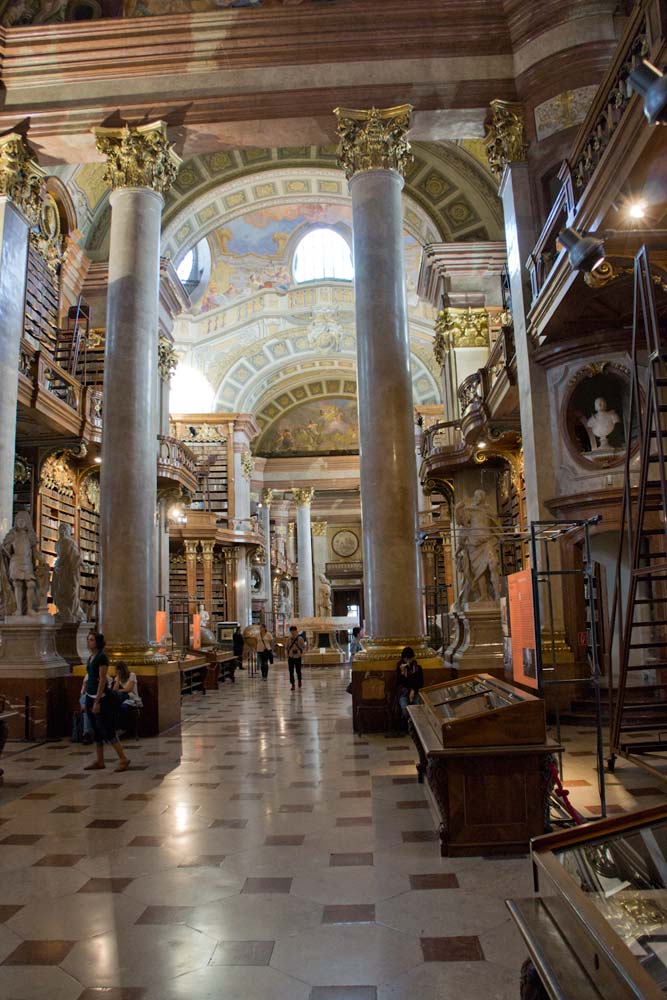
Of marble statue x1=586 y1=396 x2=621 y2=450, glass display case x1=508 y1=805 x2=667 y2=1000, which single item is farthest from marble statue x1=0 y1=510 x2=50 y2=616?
glass display case x1=508 y1=805 x2=667 y2=1000

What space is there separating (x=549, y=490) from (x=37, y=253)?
10.3 m

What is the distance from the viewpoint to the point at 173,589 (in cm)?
2627

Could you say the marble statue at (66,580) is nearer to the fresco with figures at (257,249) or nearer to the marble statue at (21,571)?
the marble statue at (21,571)

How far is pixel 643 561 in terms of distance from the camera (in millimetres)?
9266

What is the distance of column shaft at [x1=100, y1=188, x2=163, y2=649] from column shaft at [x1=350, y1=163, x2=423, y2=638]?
286cm

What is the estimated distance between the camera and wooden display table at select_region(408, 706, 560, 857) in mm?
4137

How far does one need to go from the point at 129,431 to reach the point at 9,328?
2942 mm

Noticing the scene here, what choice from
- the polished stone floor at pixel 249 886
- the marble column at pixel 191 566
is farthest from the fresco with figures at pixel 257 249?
the polished stone floor at pixel 249 886

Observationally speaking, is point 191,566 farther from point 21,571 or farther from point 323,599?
point 21,571

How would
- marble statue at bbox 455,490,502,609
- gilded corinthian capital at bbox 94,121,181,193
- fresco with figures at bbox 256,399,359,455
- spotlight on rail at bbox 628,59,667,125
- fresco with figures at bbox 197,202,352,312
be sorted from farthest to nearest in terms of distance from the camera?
fresco with figures at bbox 256,399,359,455, fresco with figures at bbox 197,202,352,312, marble statue at bbox 455,490,502,609, gilded corinthian capital at bbox 94,121,181,193, spotlight on rail at bbox 628,59,667,125

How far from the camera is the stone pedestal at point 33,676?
8641 millimetres

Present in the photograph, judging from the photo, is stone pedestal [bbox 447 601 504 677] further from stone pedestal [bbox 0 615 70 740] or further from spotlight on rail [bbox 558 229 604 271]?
spotlight on rail [bbox 558 229 604 271]

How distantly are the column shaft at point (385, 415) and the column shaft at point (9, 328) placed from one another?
16.7 feet

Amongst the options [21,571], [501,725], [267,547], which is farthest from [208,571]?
[501,725]
